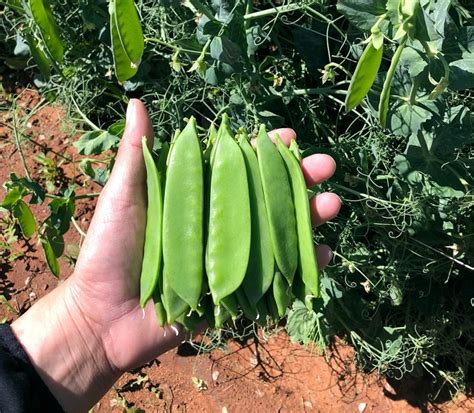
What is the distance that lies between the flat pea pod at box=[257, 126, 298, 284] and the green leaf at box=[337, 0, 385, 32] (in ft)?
1.07

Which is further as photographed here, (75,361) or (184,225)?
(75,361)

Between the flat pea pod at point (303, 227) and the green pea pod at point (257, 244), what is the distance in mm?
75

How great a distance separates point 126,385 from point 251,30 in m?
1.51

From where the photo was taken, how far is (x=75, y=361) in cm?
168

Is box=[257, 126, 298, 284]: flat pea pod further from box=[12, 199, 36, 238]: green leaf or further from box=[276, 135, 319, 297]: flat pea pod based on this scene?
box=[12, 199, 36, 238]: green leaf

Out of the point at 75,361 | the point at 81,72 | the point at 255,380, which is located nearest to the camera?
the point at 75,361

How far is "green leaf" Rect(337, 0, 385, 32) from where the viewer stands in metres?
1.23

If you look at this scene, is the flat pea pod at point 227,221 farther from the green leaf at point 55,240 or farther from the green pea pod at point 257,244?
the green leaf at point 55,240

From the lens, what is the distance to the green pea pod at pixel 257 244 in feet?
4.43

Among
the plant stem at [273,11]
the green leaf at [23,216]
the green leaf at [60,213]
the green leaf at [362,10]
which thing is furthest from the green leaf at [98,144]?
the green leaf at [362,10]

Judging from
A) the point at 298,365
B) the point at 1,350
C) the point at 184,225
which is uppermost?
the point at 184,225

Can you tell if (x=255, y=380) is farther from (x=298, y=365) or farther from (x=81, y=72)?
(x=81, y=72)

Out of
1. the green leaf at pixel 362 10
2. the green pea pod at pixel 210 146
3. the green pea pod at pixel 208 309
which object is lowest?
the green pea pod at pixel 208 309

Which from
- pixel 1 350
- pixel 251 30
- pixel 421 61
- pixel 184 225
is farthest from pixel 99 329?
pixel 421 61
